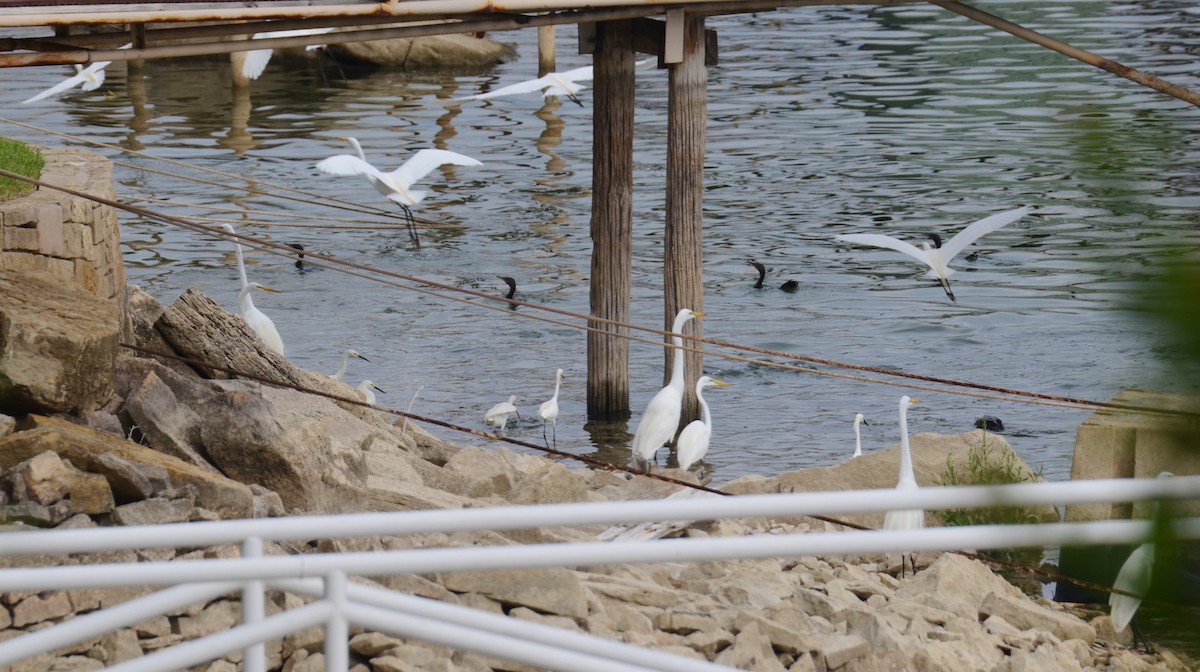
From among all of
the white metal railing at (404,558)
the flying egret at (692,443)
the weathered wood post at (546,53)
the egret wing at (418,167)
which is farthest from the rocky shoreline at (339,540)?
the weathered wood post at (546,53)

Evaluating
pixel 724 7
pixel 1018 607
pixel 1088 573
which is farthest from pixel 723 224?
pixel 1018 607

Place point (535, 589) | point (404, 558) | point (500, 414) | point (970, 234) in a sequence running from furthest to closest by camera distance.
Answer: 1. point (970, 234)
2. point (500, 414)
3. point (535, 589)
4. point (404, 558)

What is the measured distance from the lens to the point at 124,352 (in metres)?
6.12

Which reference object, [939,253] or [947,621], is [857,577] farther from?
[939,253]

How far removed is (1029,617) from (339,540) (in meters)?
2.59

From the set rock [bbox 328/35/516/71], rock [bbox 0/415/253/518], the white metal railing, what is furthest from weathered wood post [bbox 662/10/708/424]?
rock [bbox 328/35/516/71]

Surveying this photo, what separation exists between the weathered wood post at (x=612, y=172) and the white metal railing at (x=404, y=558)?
21.5ft

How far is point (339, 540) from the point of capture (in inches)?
166

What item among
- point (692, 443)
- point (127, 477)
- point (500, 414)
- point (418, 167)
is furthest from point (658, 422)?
point (418, 167)

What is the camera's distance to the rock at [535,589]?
4.12 meters

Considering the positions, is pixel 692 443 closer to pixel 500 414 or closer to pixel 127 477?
pixel 500 414

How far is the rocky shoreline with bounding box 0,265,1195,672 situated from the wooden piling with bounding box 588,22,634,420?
232 centimetres

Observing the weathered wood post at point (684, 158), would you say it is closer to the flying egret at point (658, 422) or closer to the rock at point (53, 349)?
the flying egret at point (658, 422)

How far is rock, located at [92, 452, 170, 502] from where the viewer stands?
14.5 feet
